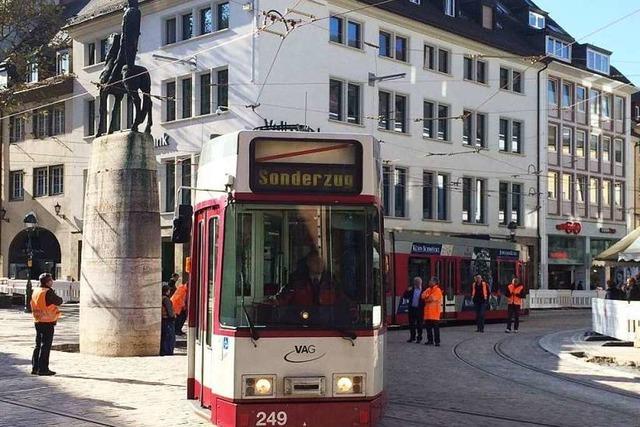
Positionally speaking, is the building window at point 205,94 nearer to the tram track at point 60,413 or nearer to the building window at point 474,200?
the building window at point 474,200

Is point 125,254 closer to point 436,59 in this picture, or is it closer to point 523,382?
point 523,382

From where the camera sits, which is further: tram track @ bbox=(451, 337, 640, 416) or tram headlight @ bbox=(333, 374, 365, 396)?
tram track @ bbox=(451, 337, 640, 416)

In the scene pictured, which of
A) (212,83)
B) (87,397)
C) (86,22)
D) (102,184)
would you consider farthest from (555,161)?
(87,397)

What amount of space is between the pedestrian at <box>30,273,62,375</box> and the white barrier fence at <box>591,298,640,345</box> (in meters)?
13.1

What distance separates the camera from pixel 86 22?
45562 mm

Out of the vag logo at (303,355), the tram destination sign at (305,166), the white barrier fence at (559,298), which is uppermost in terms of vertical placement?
the tram destination sign at (305,166)

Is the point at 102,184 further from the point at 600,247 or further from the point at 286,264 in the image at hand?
the point at 600,247

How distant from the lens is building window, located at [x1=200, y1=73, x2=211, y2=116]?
130ft

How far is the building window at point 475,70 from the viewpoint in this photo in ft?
155

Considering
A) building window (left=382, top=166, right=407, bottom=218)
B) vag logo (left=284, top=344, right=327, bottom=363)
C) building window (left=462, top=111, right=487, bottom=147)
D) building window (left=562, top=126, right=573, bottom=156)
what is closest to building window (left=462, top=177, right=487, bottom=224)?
building window (left=462, top=111, right=487, bottom=147)

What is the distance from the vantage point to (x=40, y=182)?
49.8m

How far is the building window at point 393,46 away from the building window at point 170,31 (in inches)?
361

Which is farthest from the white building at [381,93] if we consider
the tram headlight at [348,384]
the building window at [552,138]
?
the tram headlight at [348,384]

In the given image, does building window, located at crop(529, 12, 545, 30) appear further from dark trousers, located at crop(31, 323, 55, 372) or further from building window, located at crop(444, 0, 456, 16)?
dark trousers, located at crop(31, 323, 55, 372)
